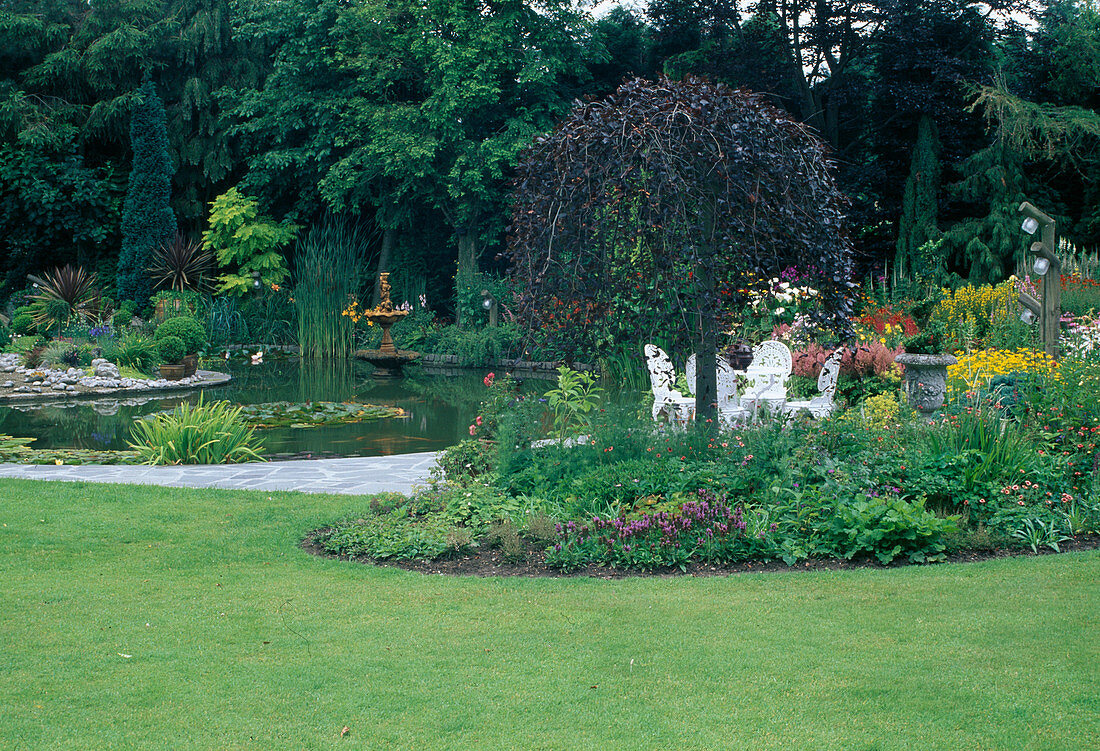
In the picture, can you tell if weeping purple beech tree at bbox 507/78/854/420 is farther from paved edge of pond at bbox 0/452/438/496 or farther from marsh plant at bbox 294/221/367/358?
marsh plant at bbox 294/221/367/358

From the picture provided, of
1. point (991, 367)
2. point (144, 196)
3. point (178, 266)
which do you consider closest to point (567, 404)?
point (991, 367)

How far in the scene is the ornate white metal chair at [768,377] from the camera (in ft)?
25.9

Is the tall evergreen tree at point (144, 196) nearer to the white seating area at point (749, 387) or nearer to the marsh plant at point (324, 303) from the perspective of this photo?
the marsh plant at point (324, 303)

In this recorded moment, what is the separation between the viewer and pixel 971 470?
16.5ft

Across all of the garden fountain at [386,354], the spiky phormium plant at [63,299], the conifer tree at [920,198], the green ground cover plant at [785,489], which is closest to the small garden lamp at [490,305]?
the garden fountain at [386,354]

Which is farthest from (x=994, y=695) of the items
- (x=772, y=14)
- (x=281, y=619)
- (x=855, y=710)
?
(x=772, y=14)

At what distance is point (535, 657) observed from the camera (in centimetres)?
338

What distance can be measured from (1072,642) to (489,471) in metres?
3.78

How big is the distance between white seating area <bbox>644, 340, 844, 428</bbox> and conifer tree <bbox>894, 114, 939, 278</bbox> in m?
9.04

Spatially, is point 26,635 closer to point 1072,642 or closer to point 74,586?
point 74,586

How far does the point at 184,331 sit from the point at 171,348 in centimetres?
42

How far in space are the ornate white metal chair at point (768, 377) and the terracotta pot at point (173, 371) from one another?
9.67 meters

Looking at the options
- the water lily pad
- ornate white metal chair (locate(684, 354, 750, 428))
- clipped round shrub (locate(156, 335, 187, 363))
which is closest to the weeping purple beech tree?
ornate white metal chair (locate(684, 354, 750, 428))

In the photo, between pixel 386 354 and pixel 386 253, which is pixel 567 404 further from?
pixel 386 253
